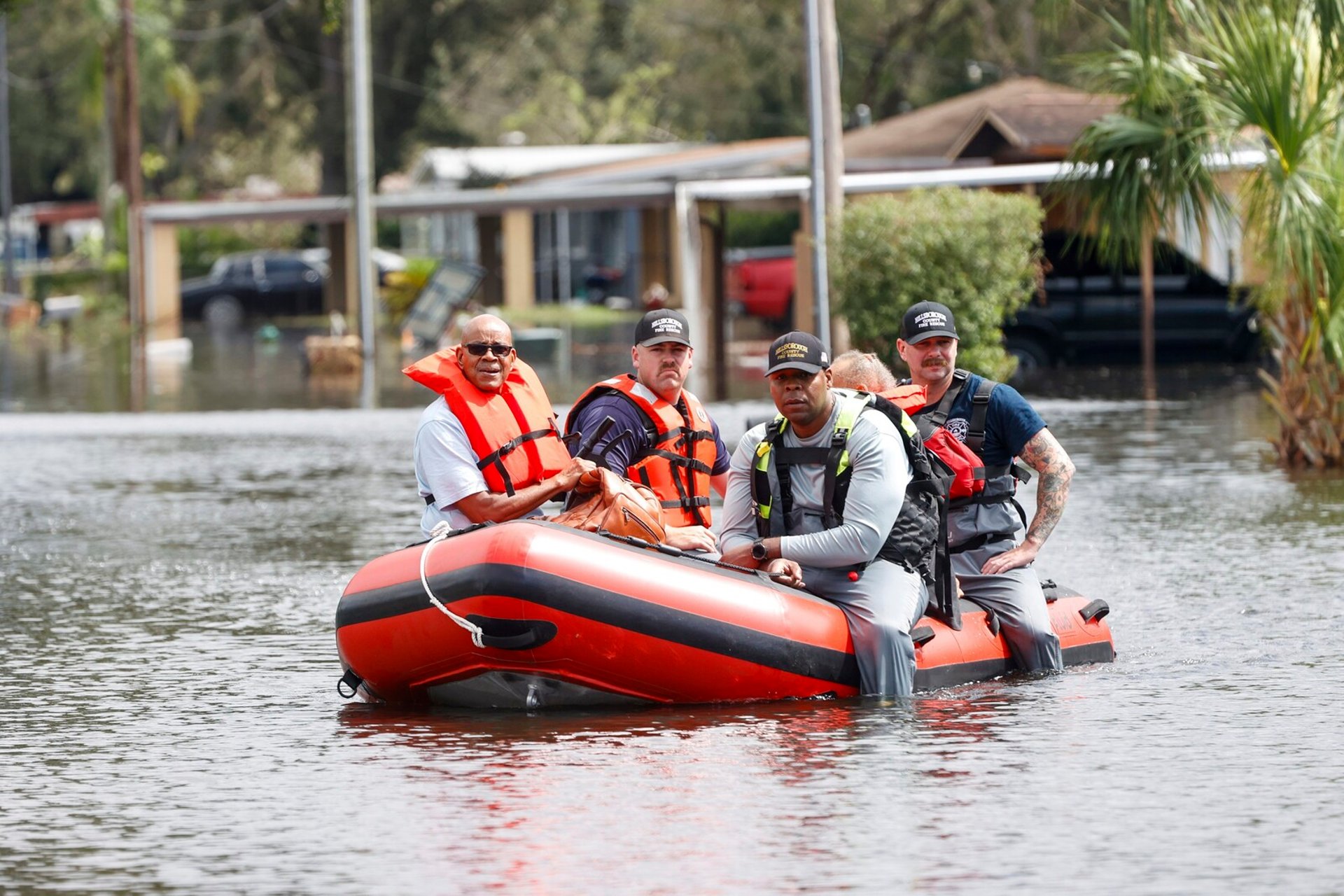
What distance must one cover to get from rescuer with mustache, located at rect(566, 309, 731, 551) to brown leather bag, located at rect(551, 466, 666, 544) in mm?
229

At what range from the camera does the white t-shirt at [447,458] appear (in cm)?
952

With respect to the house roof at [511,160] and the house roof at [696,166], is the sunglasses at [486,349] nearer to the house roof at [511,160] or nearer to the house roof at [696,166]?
the house roof at [696,166]

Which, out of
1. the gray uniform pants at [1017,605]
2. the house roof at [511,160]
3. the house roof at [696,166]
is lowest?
the gray uniform pants at [1017,605]

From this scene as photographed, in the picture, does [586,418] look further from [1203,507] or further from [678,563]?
[1203,507]

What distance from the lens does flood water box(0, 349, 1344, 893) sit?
266 inches

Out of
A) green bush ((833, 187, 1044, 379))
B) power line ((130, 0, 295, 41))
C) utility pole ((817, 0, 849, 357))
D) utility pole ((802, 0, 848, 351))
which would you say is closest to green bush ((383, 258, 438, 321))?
power line ((130, 0, 295, 41))

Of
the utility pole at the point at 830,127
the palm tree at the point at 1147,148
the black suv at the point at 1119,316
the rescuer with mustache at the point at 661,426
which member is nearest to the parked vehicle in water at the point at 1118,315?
the black suv at the point at 1119,316

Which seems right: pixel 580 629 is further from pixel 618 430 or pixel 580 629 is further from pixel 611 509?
pixel 618 430

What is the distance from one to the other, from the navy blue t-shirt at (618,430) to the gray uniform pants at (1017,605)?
1442 mm

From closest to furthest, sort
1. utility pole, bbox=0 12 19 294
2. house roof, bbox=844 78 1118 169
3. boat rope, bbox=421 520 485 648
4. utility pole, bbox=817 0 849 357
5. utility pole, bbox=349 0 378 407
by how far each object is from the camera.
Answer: boat rope, bbox=421 520 485 648
utility pole, bbox=817 0 849 357
house roof, bbox=844 78 1118 169
utility pole, bbox=349 0 378 407
utility pole, bbox=0 12 19 294

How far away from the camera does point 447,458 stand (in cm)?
952

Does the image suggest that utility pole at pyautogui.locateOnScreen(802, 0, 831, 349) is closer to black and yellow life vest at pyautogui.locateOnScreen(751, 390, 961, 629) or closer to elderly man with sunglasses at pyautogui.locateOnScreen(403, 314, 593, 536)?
elderly man with sunglasses at pyautogui.locateOnScreen(403, 314, 593, 536)

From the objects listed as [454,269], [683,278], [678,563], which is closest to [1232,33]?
[678,563]

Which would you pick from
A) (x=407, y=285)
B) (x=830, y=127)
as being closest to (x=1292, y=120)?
(x=830, y=127)
